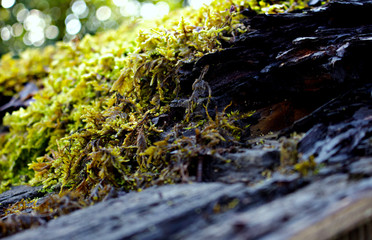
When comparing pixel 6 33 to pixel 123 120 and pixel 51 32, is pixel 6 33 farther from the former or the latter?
pixel 123 120

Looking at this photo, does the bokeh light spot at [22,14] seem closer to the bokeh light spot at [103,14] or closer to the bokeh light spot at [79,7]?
the bokeh light spot at [79,7]

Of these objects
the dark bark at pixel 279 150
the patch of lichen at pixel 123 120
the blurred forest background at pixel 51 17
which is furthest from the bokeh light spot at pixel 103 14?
the dark bark at pixel 279 150

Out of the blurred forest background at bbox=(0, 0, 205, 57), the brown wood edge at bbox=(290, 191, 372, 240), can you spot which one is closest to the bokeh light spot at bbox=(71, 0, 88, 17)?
the blurred forest background at bbox=(0, 0, 205, 57)

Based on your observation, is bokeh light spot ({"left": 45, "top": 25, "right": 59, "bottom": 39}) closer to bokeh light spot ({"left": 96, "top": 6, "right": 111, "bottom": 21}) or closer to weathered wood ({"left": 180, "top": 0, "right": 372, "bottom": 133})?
bokeh light spot ({"left": 96, "top": 6, "right": 111, "bottom": 21})

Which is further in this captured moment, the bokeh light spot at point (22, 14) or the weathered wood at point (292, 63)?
the bokeh light spot at point (22, 14)

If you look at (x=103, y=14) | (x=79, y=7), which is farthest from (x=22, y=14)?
(x=103, y=14)

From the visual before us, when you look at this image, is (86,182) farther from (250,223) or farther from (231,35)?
(231,35)

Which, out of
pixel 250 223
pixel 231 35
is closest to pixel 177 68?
→ pixel 231 35
